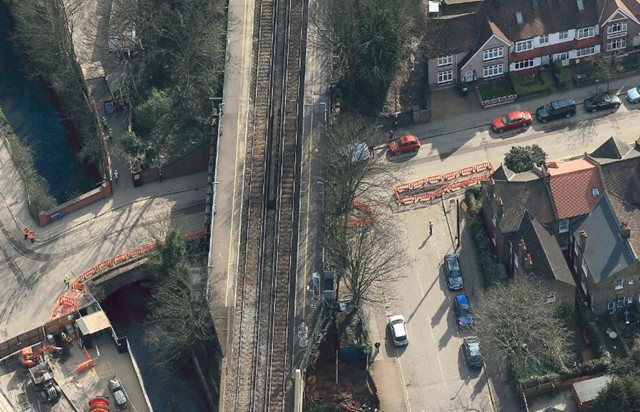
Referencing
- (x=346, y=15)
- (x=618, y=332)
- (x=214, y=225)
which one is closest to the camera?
(x=618, y=332)

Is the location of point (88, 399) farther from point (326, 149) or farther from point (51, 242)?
point (326, 149)

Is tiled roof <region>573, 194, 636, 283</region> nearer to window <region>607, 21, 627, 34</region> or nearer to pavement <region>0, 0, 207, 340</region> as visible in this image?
window <region>607, 21, 627, 34</region>

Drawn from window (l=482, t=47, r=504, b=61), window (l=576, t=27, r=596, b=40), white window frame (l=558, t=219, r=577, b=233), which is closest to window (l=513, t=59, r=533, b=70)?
window (l=482, t=47, r=504, b=61)

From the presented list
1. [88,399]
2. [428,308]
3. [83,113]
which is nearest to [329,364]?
[428,308]

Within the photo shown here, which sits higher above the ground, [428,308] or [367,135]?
[367,135]

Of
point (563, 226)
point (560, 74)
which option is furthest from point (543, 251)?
point (560, 74)

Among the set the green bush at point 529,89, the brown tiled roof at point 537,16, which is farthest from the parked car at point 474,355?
the brown tiled roof at point 537,16

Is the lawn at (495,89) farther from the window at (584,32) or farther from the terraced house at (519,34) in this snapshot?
the window at (584,32)
